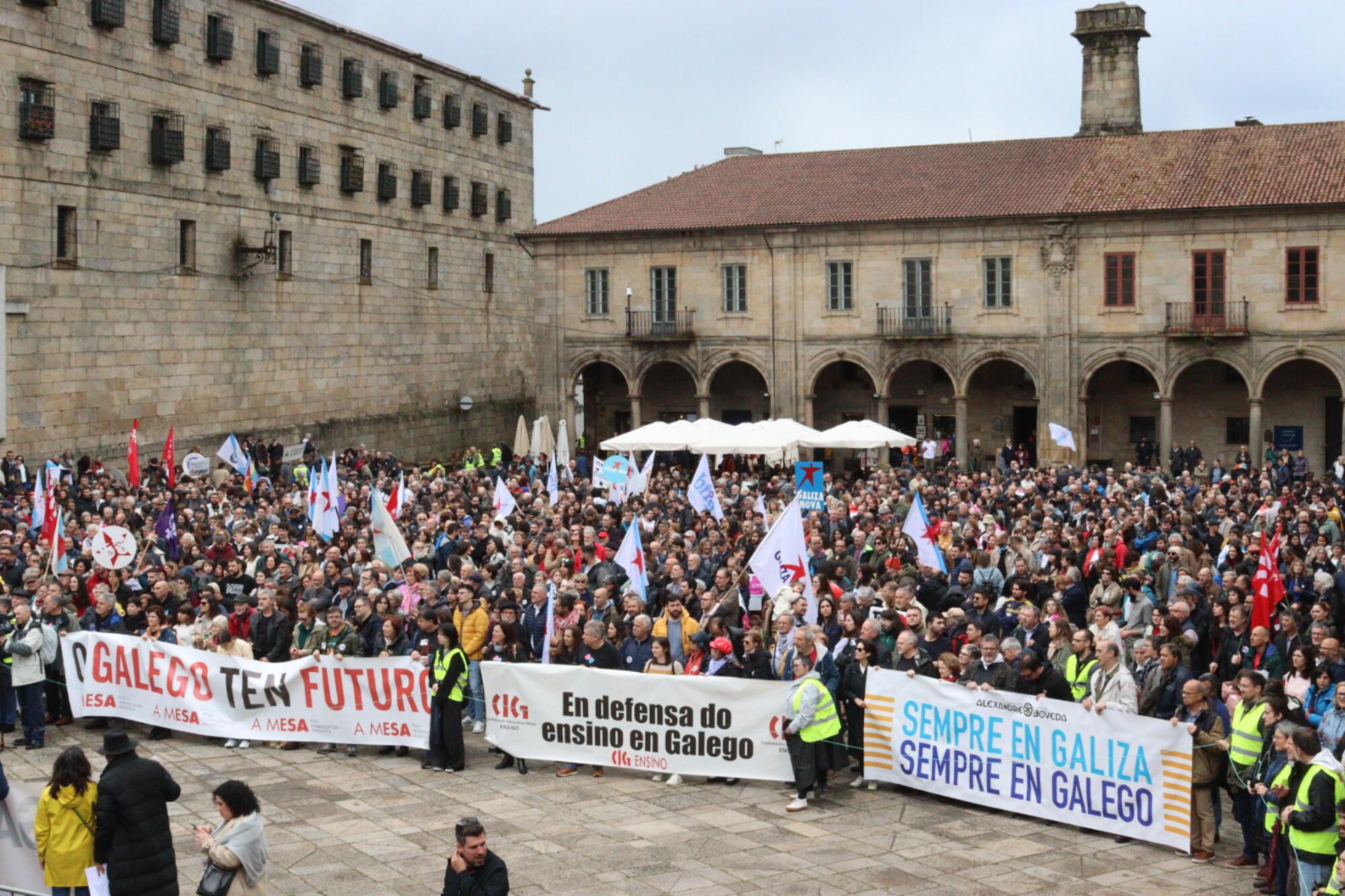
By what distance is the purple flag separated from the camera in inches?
924

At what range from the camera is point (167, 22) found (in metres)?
40.4

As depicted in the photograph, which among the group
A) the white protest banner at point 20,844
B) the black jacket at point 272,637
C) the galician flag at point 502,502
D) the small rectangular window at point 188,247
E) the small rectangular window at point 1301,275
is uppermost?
the small rectangular window at point 188,247

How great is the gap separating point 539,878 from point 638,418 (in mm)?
37672

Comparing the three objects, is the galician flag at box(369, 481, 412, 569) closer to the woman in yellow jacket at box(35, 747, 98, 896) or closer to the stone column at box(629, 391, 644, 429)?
the woman in yellow jacket at box(35, 747, 98, 896)

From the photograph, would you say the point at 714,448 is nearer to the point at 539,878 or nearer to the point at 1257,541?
the point at 1257,541

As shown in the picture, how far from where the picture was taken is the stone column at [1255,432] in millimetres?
41781

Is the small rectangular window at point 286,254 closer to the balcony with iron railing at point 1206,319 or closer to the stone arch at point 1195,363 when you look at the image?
the balcony with iron railing at point 1206,319

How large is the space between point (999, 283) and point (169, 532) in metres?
26.7

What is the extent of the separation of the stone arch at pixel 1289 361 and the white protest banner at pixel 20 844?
3615cm

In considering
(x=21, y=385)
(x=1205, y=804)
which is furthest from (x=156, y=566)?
(x=21, y=385)

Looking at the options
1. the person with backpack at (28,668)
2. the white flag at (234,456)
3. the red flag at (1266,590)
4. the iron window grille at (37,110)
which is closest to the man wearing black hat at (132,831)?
the person with backpack at (28,668)

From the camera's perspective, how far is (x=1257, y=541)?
62.4 feet

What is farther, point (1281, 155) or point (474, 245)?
point (474, 245)

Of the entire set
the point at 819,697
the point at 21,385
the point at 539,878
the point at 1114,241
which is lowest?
the point at 539,878
